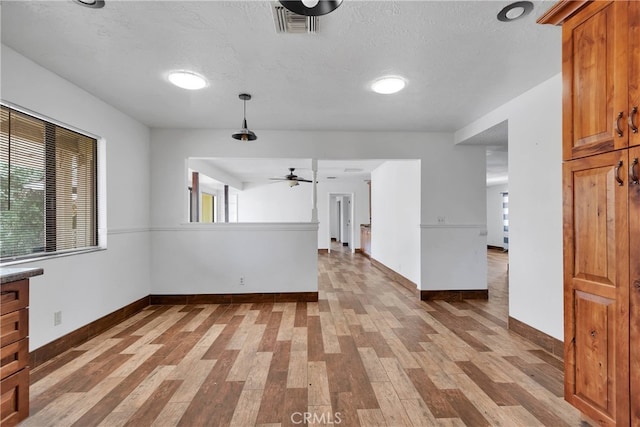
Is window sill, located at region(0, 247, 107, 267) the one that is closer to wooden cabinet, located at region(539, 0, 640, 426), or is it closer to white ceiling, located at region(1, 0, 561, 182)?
white ceiling, located at region(1, 0, 561, 182)

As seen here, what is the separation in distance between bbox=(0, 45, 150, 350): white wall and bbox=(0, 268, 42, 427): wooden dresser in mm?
795

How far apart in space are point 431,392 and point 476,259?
287cm

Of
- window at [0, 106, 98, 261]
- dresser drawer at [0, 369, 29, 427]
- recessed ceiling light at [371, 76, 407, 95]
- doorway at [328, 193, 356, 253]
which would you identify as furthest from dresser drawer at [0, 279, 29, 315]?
doorway at [328, 193, 356, 253]

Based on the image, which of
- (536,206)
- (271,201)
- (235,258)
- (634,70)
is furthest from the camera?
(271,201)

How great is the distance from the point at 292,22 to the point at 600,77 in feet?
5.53

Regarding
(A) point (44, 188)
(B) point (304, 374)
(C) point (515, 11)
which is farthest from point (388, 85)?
(A) point (44, 188)

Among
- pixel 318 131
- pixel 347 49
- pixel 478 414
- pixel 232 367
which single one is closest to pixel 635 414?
pixel 478 414

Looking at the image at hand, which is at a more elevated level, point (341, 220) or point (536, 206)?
point (536, 206)

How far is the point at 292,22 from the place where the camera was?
6.26 ft

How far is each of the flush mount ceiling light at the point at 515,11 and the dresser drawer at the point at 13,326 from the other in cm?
331

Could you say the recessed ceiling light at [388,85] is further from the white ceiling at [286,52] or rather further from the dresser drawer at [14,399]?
the dresser drawer at [14,399]

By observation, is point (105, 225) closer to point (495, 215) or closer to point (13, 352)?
point (13, 352)

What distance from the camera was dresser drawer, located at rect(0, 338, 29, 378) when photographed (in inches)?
65.3

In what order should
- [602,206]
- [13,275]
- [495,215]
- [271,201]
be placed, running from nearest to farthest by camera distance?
[602,206] < [13,275] < [271,201] < [495,215]
